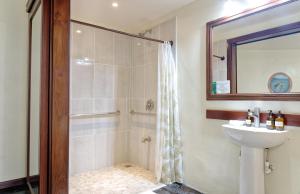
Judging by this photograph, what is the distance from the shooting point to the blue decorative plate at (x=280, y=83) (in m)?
1.72

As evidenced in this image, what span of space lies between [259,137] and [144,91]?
1.96m

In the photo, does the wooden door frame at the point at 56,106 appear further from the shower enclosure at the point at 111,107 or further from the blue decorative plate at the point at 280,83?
the blue decorative plate at the point at 280,83

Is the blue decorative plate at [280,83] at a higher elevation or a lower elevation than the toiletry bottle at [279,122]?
higher

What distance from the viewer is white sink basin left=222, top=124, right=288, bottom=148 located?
1.60 metres

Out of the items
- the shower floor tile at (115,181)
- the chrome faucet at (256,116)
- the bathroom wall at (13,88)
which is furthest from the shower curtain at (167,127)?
the bathroom wall at (13,88)

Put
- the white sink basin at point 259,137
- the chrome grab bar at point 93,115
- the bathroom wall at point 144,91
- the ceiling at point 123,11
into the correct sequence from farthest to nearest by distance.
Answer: the bathroom wall at point 144,91 → the chrome grab bar at point 93,115 → the ceiling at point 123,11 → the white sink basin at point 259,137

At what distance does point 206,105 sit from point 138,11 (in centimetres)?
156

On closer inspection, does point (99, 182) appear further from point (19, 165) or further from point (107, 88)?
point (107, 88)

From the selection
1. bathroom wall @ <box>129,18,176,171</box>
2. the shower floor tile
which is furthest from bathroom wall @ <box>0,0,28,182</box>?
bathroom wall @ <box>129,18,176,171</box>

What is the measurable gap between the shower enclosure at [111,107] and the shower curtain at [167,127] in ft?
1.00

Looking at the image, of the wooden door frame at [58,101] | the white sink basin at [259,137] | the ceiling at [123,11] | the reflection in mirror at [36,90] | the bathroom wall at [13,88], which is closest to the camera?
the wooden door frame at [58,101]

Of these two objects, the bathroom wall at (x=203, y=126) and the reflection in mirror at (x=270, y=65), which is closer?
the reflection in mirror at (x=270, y=65)

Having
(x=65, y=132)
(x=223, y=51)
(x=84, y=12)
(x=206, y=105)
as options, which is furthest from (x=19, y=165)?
(x=223, y=51)

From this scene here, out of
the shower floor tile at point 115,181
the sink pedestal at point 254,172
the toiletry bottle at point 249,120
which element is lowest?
the shower floor tile at point 115,181
